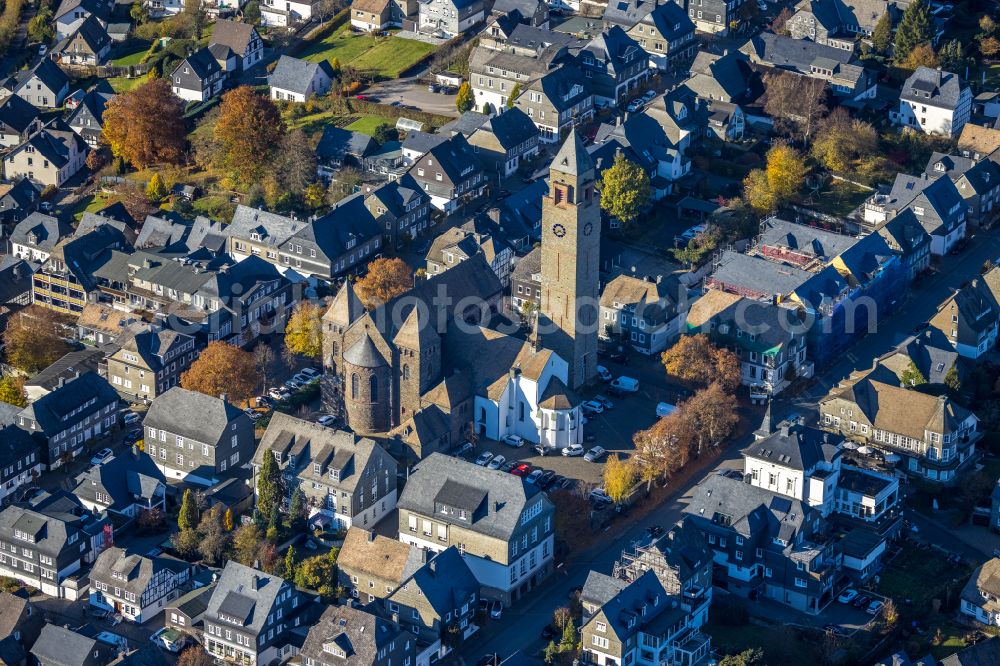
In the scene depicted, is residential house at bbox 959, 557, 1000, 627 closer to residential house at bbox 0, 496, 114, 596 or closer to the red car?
the red car

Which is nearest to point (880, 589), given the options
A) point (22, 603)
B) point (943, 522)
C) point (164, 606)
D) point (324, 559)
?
point (943, 522)

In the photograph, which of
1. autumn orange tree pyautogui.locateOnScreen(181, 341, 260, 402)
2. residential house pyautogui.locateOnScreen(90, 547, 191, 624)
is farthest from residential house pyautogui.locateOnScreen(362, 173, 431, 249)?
residential house pyautogui.locateOnScreen(90, 547, 191, 624)

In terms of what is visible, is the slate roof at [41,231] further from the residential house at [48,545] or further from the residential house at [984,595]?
the residential house at [984,595]

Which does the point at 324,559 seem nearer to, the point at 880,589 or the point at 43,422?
the point at 43,422

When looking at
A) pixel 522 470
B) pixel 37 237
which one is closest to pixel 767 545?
pixel 522 470

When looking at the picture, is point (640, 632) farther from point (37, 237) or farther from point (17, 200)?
point (17, 200)

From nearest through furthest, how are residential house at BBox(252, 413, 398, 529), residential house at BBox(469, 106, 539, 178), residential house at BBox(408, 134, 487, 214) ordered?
residential house at BBox(252, 413, 398, 529) → residential house at BBox(408, 134, 487, 214) → residential house at BBox(469, 106, 539, 178)

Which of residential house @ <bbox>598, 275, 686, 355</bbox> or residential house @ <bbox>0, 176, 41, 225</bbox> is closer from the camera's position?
residential house @ <bbox>598, 275, 686, 355</bbox>
